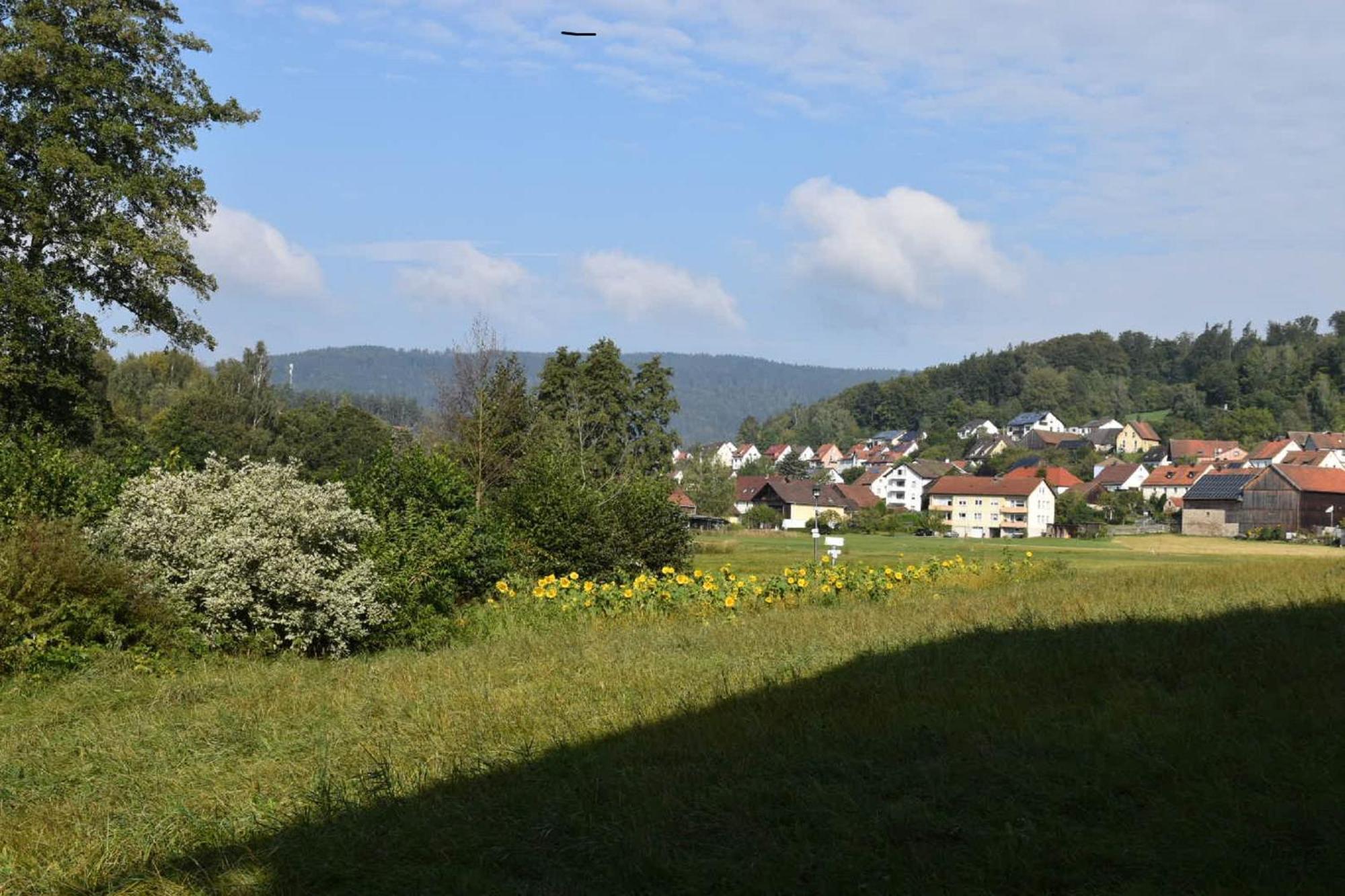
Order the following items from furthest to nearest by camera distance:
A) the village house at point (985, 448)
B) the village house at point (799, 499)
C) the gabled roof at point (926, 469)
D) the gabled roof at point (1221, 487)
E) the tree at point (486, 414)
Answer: the village house at point (985, 448) < the gabled roof at point (926, 469) < the village house at point (799, 499) < the gabled roof at point (1221, 487) < the tree at point (486, 414)

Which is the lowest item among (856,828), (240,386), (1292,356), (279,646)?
(279,646)

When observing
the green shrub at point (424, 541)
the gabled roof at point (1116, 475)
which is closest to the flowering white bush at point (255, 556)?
the green shrub at point (424, 541)

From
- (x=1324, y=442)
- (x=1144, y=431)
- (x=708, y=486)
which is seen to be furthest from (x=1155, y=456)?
(x=708, y=486)

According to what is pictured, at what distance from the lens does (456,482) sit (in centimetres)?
2148

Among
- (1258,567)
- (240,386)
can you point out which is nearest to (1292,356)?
(240,386)

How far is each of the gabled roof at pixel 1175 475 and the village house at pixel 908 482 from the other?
2815cm

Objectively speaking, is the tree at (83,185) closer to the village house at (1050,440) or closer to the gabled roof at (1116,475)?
the gabled roof at (1116,475)

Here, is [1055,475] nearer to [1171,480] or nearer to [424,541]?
[1171,480]

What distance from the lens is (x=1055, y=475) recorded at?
479 feet

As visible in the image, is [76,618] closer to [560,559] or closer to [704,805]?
[704,805]

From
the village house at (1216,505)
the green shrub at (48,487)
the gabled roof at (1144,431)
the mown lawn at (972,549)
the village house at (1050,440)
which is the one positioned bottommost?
the mown lawn at (972,549)

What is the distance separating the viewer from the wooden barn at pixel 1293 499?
9075cm

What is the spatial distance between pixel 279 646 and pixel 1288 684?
10349mm

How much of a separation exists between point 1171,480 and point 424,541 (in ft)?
444
